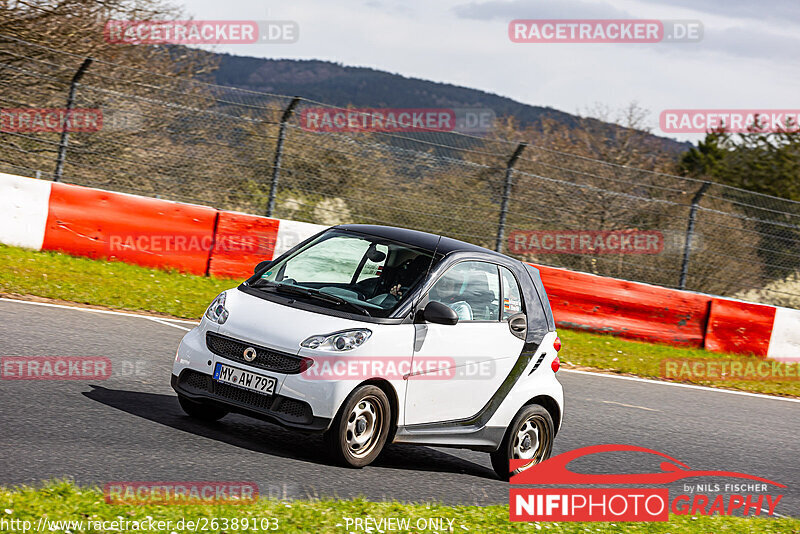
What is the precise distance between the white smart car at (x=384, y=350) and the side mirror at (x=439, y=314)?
10 mm

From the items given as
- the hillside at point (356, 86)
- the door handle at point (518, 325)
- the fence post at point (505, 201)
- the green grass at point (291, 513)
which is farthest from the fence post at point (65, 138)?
the hillside at point (356, 86)

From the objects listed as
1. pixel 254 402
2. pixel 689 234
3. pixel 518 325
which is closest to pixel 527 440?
pixel 518 325

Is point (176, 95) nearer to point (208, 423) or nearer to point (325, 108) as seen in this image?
point (325, 108)

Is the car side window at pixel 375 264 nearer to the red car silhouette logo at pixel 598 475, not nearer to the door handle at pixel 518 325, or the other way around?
the door handle at pixel 518 325

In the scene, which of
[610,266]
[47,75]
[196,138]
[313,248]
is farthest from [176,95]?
[313,248]

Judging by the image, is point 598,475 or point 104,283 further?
point 104,283

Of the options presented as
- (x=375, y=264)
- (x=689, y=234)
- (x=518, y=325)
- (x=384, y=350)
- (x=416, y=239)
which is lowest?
(x=384, y=350)

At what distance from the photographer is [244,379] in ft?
21.6

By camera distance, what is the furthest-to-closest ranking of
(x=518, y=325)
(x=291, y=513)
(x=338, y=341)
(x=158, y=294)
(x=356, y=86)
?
(x=356, y=86)
(x=158, y=294)
(x=518, y=325)
(x=338, y=341)
(x=291, y=513)

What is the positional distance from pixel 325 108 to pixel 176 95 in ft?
8.87

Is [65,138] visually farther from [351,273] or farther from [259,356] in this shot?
[259,356]

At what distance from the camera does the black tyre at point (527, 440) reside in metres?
7.57

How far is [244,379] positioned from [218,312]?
626 mm

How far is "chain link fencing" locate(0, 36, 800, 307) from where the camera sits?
16.2m
